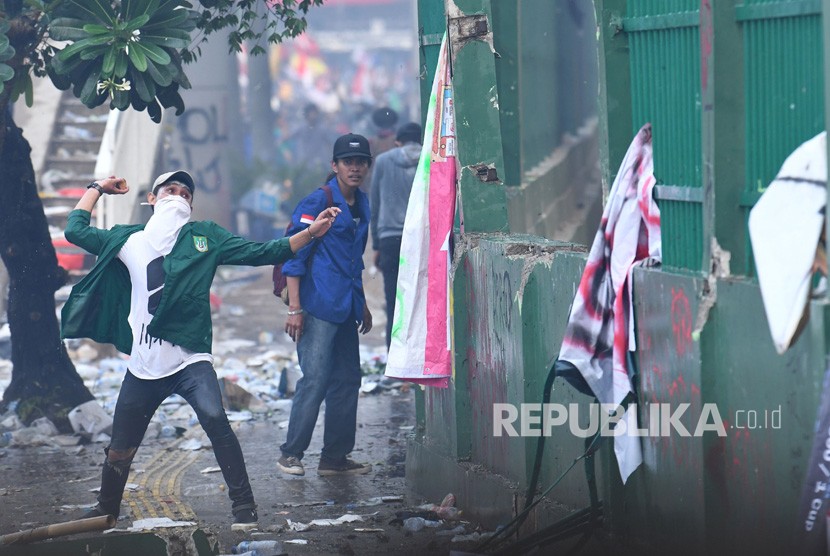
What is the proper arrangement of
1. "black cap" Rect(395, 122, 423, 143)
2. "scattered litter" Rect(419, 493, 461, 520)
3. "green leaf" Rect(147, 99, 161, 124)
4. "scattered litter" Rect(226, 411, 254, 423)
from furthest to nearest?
"black cap" Rect(395, 122, 423, 143) → "scattered litter" Rect(226, 411, 254, 423) → "green leaf" Rect(147, 99, 161, 124) → "scattered litter" Rect(419, 493, 461, 520)

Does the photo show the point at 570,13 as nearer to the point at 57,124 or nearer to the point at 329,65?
the point at 57,124

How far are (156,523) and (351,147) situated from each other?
2348 mm

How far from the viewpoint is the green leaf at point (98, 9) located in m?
7.53

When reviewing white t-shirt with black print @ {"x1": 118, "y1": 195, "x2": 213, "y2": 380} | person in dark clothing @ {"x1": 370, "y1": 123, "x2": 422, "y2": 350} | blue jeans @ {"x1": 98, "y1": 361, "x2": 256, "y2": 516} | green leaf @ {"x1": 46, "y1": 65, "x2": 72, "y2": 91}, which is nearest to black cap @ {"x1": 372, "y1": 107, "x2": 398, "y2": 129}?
person in dark clothing @ {"x1": 370, "y1": 123, "x2": 422, "y2": 350}

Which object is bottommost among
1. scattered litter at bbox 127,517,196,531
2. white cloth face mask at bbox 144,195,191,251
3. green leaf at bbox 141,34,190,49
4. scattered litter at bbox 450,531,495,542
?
scattered litter at bbox 450,531,495,542

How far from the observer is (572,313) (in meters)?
5.15

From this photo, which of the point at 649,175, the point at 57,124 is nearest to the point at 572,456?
the point at 649,175

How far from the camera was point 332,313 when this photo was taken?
24.3 ft

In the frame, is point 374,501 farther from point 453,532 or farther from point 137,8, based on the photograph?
point 137,8

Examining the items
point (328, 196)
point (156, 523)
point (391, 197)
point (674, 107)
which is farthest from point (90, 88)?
point (674, 107)

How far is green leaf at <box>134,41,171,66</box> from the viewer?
7477 millimetres

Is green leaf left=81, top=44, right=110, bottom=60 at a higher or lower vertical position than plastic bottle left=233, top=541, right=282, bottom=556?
higher

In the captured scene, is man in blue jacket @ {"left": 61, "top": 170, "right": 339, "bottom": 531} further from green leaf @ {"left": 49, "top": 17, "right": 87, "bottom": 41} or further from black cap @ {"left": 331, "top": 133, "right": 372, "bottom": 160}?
green leaf @ {"left": 49, "top": 17, "right": 87, "bottom": 41}

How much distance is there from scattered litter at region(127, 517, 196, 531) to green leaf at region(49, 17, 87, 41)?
2818 millimetres
